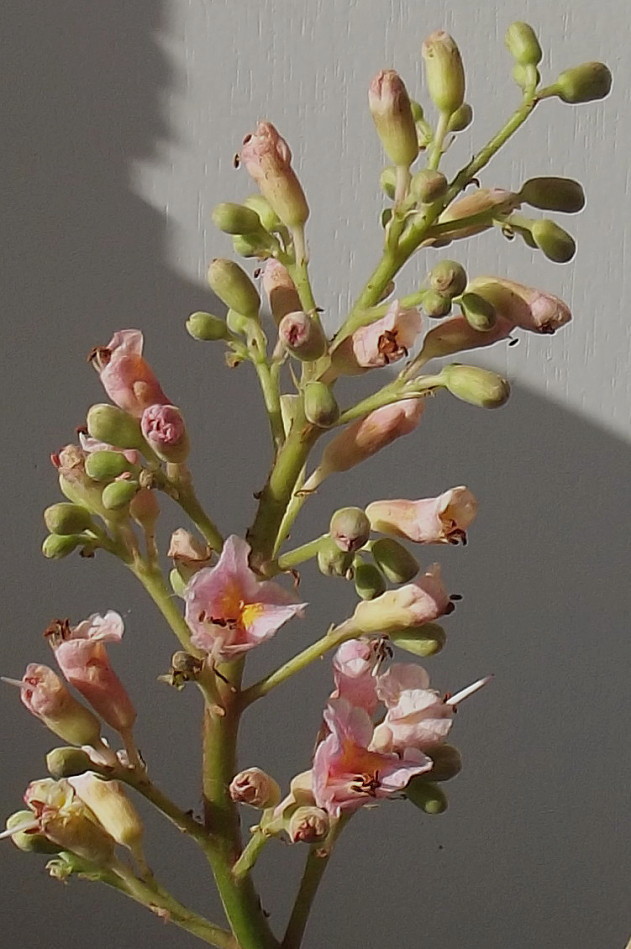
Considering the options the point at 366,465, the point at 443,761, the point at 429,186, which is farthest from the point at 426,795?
the point at 366,465

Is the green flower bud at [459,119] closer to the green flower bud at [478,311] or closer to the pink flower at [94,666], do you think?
the green flower bud at [478,311]

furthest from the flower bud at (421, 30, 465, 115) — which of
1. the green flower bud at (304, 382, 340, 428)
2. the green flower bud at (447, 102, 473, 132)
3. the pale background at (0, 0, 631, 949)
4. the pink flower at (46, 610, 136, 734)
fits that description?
the pale background at (0, 0, 631, 949)

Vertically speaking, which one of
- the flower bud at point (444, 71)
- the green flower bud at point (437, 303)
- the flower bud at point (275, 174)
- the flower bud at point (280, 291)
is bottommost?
the green flower bud at point (437, 303)

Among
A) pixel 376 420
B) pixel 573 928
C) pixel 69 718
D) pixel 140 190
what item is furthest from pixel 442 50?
pixel 573 928

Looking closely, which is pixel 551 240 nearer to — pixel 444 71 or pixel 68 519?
pixel 444 71

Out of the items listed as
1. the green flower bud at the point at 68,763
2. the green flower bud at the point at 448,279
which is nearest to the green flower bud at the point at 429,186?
the green flower bud at the point at 448,279

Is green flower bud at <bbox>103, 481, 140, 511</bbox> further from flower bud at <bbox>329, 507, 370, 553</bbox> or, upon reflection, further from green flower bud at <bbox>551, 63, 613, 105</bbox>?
green flower bud at <bbox>551, 63, 613, 105</bbox>
